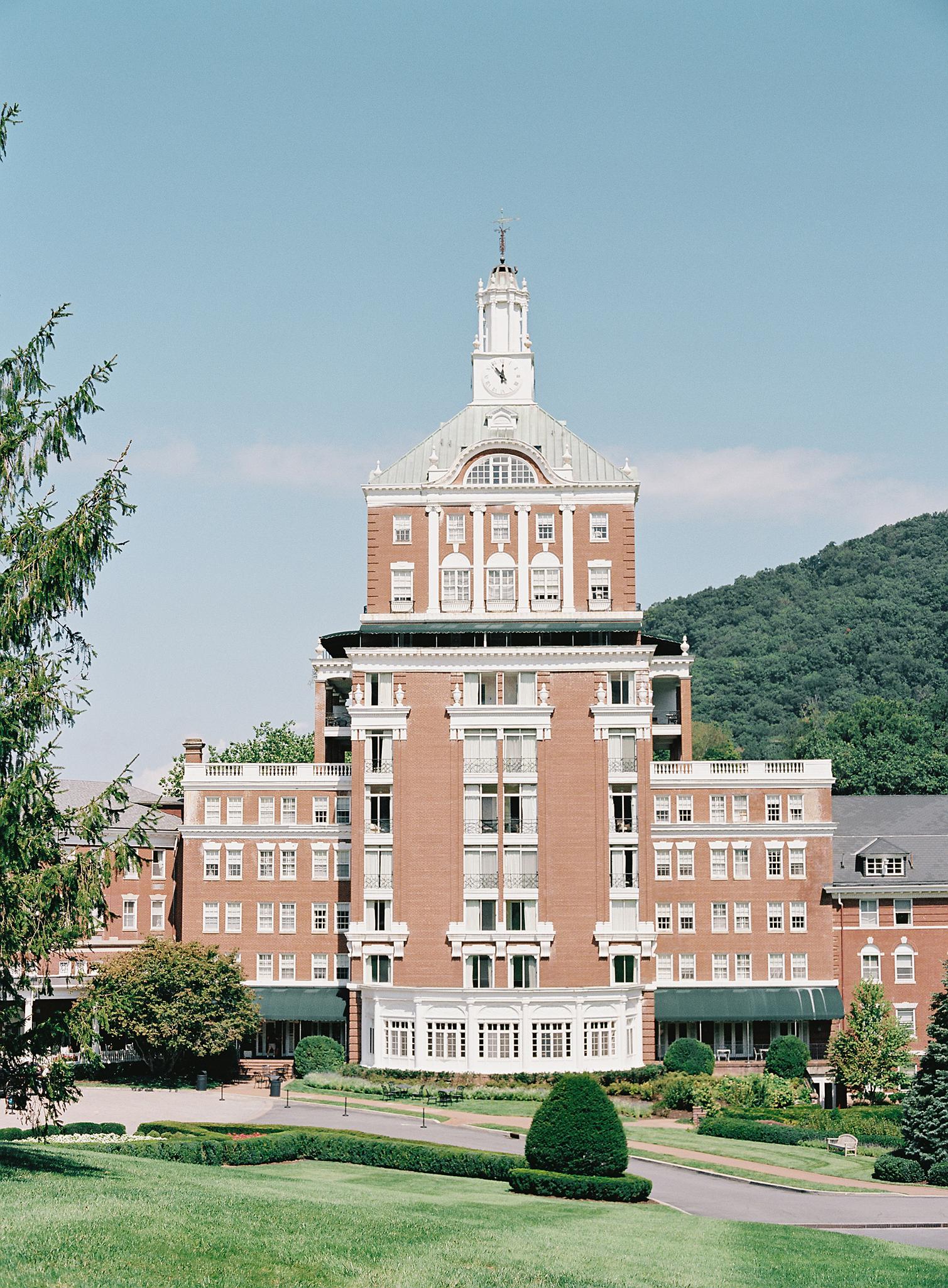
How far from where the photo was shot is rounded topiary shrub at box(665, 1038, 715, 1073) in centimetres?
7500

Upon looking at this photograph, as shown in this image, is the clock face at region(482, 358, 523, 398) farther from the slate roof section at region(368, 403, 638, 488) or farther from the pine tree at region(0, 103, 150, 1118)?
the pine tree at region(0, 103, 150, 1118)

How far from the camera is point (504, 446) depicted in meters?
80.6

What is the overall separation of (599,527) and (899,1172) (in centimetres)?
3609

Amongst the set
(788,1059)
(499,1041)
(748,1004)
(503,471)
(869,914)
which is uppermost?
(503,471)

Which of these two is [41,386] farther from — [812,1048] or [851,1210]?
[812,1048]

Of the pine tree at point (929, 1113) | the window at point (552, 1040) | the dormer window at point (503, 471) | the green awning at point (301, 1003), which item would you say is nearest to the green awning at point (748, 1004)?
the window at point (552, 1040)

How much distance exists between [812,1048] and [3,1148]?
4887 cm

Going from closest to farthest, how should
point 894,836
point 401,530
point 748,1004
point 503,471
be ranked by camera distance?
1. point 748,1004
2. point 401,530
3. point 503,471
4. point 894,836

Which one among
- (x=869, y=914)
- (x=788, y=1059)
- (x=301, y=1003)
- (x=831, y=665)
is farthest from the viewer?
(x=831, y=665)

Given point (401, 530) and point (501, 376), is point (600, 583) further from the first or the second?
point (501, 376)

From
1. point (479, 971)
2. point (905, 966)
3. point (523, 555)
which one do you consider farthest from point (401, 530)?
point (905, 966)

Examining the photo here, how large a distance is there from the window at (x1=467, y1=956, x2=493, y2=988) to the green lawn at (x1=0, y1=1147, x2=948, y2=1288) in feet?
101

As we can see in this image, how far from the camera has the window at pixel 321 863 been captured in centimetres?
8306

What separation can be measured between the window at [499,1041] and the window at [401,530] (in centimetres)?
2296
